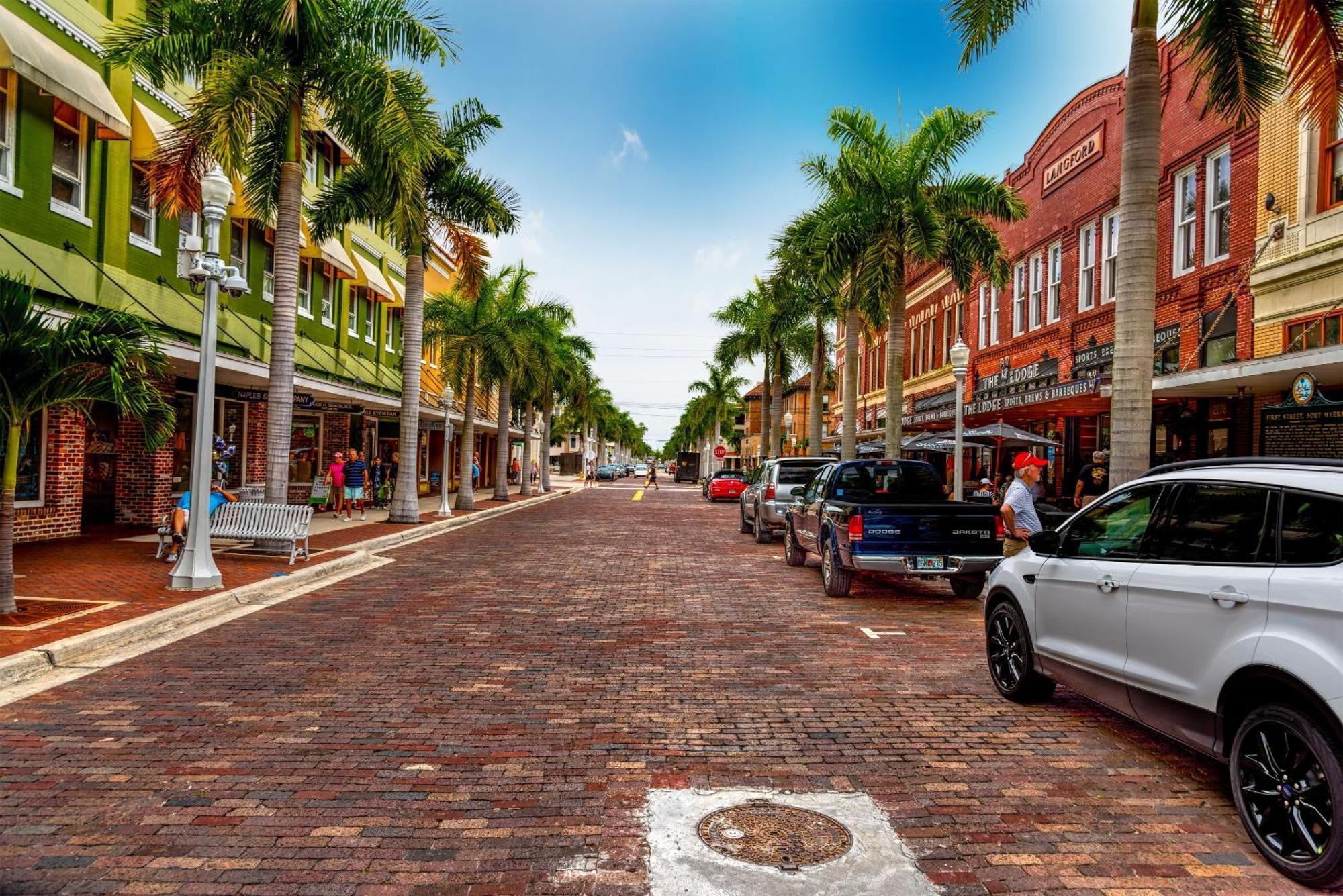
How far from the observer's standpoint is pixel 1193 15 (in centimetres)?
930

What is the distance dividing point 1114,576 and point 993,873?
2.08 metres

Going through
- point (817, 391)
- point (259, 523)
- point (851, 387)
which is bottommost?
point (259, 523)

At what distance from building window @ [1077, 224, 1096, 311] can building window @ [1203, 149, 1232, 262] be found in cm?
487

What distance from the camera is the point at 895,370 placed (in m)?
19.0

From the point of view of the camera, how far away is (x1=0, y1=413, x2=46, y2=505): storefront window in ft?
44.1

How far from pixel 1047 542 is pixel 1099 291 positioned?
761 inches

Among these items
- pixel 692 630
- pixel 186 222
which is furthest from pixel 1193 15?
pixel 186 222

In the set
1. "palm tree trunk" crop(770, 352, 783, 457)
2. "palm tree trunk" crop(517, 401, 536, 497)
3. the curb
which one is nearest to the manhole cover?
the curb

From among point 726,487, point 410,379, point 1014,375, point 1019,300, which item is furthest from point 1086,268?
point 726,487

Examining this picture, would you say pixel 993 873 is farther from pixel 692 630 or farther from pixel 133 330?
pixel 133 330

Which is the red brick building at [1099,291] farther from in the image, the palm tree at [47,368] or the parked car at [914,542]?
the palm tree at [47,368]

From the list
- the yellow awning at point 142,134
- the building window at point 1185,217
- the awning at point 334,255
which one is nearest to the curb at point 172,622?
the yellow awning at point 142,134

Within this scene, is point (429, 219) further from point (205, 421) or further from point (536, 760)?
point (536, 760)

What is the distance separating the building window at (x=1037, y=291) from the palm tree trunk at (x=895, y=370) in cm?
842
